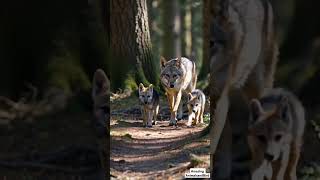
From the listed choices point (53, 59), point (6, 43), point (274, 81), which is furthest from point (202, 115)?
point (6, 43)

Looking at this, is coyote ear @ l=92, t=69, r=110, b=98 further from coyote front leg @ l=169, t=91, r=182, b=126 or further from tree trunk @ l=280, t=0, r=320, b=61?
tree trunk @ l=280, t=0, r=320, b=61

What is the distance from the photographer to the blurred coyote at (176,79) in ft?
17.6

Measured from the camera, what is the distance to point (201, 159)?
16.8 feet

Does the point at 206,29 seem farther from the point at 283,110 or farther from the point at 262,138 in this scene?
the point at 262,138

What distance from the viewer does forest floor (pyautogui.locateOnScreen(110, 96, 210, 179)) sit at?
5168 millimetres

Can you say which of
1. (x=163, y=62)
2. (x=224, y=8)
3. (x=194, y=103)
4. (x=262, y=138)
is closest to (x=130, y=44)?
(x=163, y=62)

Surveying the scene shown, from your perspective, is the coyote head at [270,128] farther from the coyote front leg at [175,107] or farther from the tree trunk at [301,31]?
the coyote front leg at [175,107]

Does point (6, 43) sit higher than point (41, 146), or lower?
higher

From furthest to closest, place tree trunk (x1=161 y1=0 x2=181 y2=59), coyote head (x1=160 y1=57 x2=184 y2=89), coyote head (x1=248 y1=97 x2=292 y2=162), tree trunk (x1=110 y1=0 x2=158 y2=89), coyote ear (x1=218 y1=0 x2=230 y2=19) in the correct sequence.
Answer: tree trunk (x1=161 y1=0 x2=181 y2=59)
coyote head (x1=160 y1=57 x2=184 y2=89)
tree trunk (x1=110 y1=0 x2=158 y2=89)
coyote head (x1=248 y1=97 x2=292 y2=162)
coyote ear (x1=218 y1=0 x2=230 y2=19)

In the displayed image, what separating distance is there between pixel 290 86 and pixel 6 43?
283cm

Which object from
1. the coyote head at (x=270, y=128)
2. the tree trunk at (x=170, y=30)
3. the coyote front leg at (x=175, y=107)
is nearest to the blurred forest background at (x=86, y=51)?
the coyote head at (x=270, y=128)

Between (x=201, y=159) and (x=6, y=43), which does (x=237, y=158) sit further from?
(x=6, y=43)

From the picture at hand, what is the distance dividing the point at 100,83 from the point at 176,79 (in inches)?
32.9

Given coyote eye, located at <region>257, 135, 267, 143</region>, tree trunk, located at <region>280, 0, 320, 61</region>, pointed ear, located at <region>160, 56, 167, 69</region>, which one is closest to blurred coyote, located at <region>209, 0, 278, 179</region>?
tree trunk, located at <region>280, 0, 320, 61</region>
